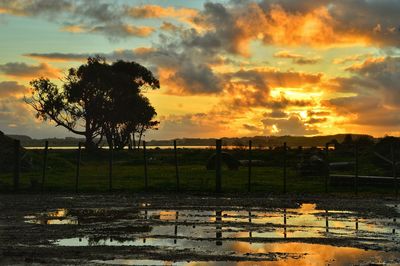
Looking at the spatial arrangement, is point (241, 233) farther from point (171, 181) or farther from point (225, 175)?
point (225, 175)

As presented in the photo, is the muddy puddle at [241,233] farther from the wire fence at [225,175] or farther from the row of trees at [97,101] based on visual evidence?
the row of trees at [97,101]

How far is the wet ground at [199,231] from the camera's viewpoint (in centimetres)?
1156

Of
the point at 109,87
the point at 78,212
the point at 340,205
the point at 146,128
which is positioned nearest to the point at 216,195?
the point at 340,205

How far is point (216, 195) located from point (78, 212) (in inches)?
309

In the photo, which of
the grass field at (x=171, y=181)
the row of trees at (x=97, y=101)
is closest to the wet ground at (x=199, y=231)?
the grass field at (x=171, y=181)

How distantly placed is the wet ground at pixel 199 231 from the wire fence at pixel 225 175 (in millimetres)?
3652

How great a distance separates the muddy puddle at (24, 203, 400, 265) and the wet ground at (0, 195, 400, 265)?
0.02m

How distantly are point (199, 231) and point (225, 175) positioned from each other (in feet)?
78.3

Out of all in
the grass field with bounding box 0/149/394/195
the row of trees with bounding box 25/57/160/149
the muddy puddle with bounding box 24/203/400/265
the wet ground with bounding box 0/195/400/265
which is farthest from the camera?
the row of trees with bounding box 25/57/160/149

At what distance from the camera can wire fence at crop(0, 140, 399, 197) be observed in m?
27.1

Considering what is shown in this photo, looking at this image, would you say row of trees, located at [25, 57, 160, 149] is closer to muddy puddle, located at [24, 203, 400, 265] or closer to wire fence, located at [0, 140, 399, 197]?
wire fence, located at [0, 140, 399, 197]

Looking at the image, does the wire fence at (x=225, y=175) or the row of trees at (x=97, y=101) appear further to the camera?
the row of trees at (x=97, y=101)

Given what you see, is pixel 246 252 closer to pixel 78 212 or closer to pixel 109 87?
pixel 78 212

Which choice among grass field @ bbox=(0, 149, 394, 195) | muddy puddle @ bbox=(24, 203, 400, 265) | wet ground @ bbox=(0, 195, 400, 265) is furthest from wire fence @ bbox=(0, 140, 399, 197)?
muddy puddle @ bbox=(24, 203, 400, 265)
